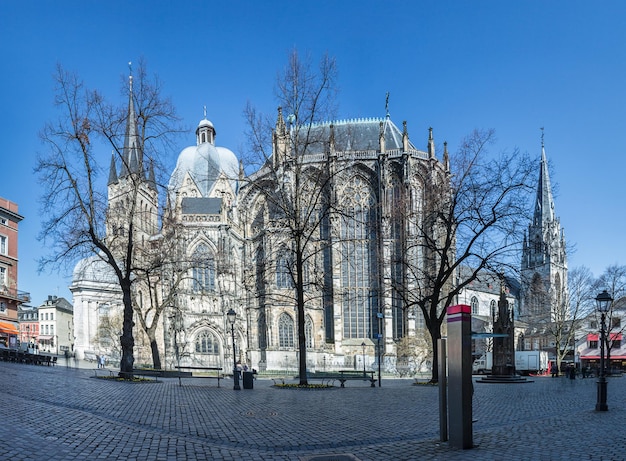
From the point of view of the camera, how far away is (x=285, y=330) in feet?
178

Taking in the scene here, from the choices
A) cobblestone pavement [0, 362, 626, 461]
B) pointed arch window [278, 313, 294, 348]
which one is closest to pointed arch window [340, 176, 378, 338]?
pointed arch window [278, 313, 294, 348]

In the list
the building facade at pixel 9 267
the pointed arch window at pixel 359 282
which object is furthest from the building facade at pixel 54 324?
the pointed arch window at pixel 359 282

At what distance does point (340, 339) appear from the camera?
52.7 m

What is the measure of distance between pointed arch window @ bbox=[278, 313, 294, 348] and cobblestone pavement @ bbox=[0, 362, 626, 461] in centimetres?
3929

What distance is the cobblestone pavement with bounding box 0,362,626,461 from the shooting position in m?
7.20

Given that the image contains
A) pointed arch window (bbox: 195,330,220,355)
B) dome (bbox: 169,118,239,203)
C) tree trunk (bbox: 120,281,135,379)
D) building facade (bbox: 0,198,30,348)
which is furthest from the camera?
dome (bbox: 169,118,239,203)

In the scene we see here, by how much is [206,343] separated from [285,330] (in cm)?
914

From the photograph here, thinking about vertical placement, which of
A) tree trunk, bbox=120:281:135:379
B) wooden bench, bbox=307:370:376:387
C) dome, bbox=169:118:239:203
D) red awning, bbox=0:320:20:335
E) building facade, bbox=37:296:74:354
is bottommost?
building facade, bbox=37:296:74:354

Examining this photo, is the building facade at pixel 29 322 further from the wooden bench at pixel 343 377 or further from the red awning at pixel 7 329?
the wooden bench at pixel 343 377

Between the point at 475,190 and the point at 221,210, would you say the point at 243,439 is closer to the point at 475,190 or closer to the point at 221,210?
the point at 475,190

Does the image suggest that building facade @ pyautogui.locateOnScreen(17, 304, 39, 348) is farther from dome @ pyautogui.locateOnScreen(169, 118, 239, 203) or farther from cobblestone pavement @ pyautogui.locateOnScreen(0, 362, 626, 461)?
cobblestone pavement @ pyautogui.locateOnScreen(0, 362, 626, 461)

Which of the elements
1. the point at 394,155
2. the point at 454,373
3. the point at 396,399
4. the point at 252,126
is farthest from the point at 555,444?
the point at 394,155

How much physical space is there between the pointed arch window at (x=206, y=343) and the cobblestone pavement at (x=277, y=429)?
4221cm

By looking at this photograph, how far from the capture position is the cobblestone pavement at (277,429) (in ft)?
23.6
